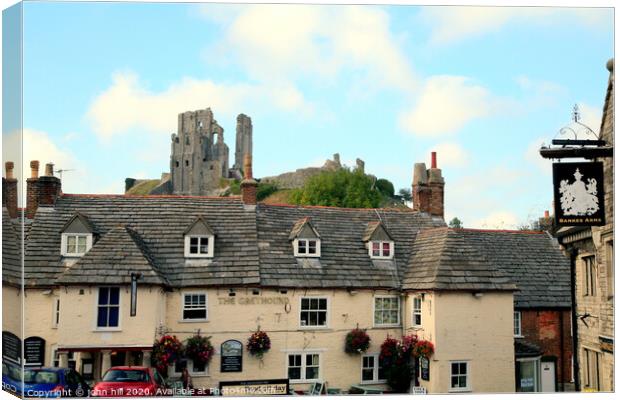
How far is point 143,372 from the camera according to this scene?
1981 centimetres

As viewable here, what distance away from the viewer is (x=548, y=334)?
92.4 ft

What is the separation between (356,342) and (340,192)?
148 feet

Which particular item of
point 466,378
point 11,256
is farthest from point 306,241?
point 11,256

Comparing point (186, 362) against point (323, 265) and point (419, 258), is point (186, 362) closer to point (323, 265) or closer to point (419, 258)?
point (323, 265)

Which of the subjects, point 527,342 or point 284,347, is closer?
point 284,347

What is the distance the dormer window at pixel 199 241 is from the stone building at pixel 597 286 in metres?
11.4

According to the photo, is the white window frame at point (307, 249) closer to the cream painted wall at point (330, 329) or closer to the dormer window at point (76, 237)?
the cream painted wall at point (330, 329)

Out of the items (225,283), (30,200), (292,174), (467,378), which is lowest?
(467,378)

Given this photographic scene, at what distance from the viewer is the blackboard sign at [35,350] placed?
2338 centimetres

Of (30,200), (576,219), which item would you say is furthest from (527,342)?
(30,200)

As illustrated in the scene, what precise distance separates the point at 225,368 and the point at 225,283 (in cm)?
275

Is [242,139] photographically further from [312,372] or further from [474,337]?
[474,337]

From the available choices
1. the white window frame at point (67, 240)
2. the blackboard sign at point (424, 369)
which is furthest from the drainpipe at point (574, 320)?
the white window frame at point (67, 240)

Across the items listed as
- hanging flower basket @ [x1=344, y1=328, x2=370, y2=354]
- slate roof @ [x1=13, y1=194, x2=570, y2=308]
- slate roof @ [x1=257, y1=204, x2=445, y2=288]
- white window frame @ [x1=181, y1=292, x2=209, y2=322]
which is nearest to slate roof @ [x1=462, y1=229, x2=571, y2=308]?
slate roof @ [x1=13, y1=194, x2=570, y2=308]
